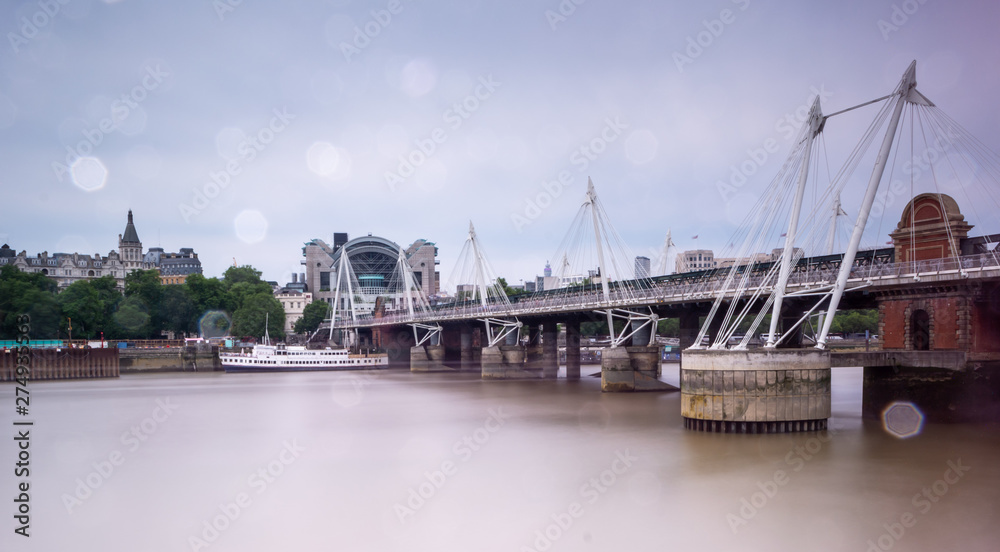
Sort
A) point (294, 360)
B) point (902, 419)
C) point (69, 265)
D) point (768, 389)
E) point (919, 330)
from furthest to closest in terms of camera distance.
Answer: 1. point (69, 265)
2. point (294, 360)
3. point (919, 330)
4. point (902, 419)
5. point (768, 389)

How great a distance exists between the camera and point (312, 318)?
14812 centimetres

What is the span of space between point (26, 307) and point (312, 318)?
60.8m

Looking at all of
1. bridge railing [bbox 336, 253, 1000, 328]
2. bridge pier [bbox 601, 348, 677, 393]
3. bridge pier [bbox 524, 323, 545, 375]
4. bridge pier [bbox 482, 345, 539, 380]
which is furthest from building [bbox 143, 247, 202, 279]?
bridge pier [bbox 601, 348, 677, 393]

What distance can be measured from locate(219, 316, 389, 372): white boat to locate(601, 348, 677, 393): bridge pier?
159 feet

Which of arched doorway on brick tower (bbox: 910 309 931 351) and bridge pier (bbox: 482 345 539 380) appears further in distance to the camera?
bridge pier (bbox: 482 345 539 380)

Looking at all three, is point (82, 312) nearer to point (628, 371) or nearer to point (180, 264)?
point (628, 371)

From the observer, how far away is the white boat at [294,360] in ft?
297

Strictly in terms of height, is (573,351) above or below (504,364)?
above

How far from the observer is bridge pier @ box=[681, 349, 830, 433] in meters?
29.8

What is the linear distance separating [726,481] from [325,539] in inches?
460

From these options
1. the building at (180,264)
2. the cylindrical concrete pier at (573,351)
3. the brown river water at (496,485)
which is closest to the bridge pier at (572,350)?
the cylindrical concrete pier at (573,351)

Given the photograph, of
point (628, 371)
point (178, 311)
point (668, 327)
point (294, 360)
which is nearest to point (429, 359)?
point (294, 360)

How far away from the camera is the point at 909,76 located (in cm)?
2970

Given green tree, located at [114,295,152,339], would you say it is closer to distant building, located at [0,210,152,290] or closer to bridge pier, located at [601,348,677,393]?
distant building, located at [0,210,152,290]
